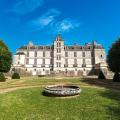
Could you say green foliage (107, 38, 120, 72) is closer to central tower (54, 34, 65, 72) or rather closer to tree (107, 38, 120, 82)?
tree (107, 38, 120, 82)

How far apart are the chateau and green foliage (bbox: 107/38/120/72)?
48.8 metres

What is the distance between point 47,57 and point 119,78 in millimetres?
59178

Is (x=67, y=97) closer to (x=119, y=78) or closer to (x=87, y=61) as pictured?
(x=119, y=78)

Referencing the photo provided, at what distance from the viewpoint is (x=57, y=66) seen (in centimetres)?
8950

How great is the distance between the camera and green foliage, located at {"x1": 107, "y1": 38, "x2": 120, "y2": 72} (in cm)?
3819

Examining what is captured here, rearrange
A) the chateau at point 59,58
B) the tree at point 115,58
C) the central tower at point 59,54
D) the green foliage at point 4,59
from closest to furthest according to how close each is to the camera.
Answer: the tree at point 115,58 < the green foliage at point 4,59 < the central tower at point 59,54 < the chateau at point 59,58

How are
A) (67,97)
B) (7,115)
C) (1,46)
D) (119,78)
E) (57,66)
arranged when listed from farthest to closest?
(57,66)
(1,46)
(119,78)
(67,97)
(7,115)

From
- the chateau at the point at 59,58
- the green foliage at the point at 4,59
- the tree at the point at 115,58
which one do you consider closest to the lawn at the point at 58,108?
the tree at the point at 115,58

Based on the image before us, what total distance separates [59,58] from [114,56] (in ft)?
174

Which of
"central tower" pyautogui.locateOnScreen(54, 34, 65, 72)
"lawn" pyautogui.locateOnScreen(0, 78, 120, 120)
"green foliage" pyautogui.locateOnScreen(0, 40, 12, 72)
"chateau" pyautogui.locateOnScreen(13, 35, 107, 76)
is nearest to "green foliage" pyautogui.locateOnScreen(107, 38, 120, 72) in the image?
"lawn" pyautogui.locateOnScreen(0, 78, 120, 120)

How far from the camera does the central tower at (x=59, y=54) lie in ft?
293

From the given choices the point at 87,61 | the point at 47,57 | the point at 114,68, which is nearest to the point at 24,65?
the point at 47,57

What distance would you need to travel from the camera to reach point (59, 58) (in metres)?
90.6

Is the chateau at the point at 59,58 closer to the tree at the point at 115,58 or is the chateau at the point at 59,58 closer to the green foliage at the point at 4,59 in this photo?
the green foliage at the point at 4,59
